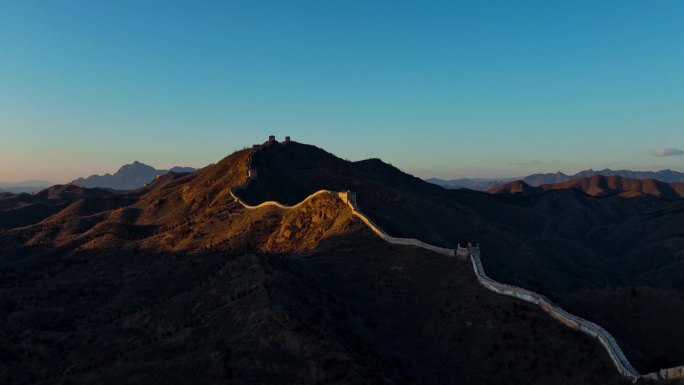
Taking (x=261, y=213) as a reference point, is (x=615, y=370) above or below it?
below

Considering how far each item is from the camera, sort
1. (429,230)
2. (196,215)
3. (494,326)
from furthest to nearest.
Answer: (196,215), (429,230), (494,326)

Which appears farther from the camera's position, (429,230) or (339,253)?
(429,230)

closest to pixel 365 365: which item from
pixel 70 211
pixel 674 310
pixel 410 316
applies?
pixel 410 316

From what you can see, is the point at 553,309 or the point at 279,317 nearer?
the point at 279,317

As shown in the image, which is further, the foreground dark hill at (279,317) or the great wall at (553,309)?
the foreground dark hill at (279,317)

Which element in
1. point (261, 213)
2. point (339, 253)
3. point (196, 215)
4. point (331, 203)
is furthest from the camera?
point (196, 215)

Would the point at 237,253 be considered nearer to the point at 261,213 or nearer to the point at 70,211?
the point at 261,213

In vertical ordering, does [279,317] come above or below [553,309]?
above

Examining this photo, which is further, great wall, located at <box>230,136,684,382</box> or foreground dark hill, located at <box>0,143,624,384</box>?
foreground dark hill, located at <box>0,143,624,384</box>
